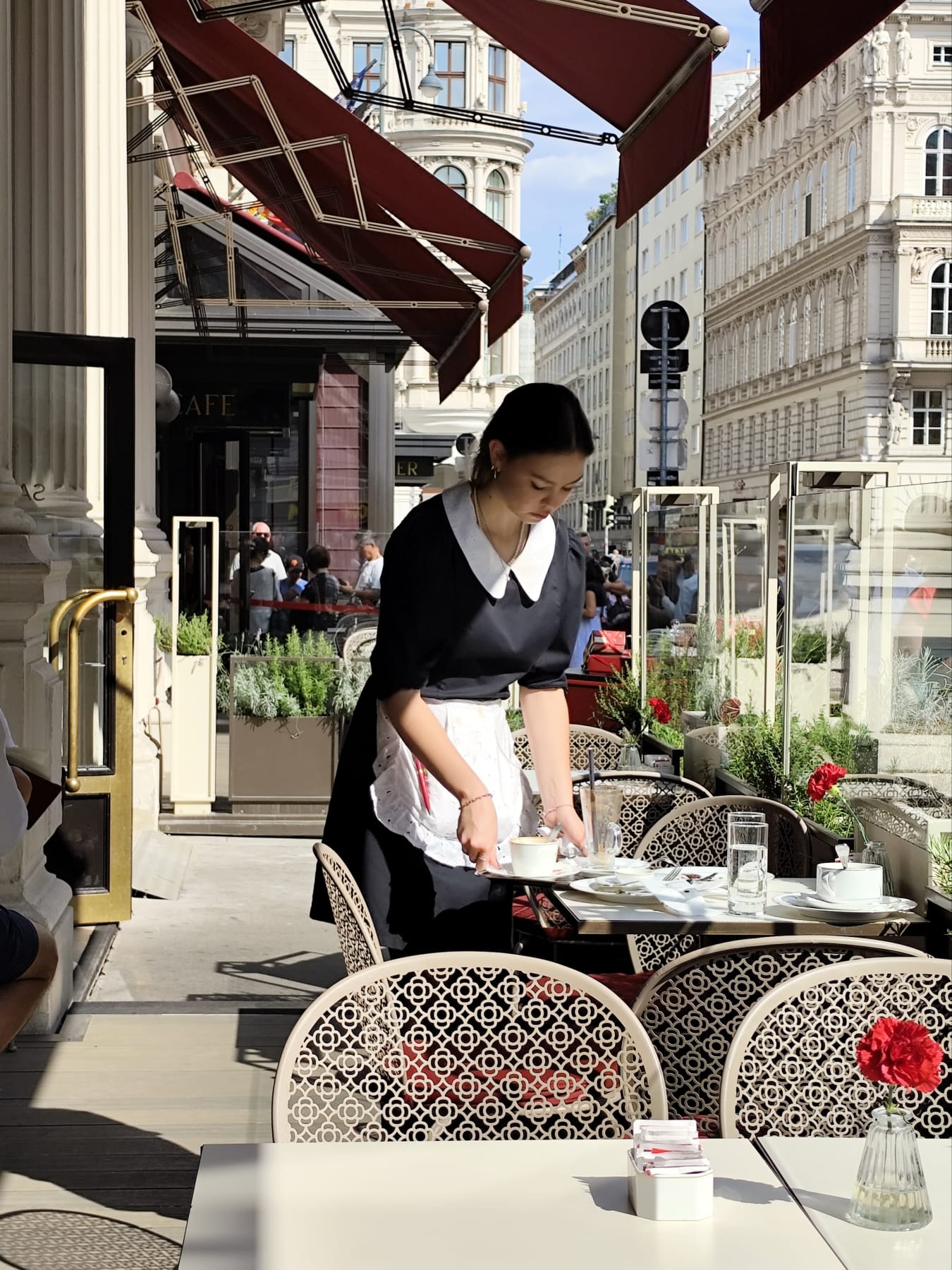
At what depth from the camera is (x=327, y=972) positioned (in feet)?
22.0

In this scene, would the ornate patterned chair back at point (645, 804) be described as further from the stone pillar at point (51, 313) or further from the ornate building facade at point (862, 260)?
the ornate building facade at point (862, 260)

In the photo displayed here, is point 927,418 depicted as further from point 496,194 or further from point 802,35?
point 802,35

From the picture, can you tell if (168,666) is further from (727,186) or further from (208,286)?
(727,186)

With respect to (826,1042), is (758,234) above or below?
above

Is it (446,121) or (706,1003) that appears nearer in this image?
(706,1003)

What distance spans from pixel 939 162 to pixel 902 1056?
69.9 meters

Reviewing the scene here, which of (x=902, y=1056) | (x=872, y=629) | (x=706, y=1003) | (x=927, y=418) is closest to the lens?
(x=902, y=1056)

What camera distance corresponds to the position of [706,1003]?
10.7ft

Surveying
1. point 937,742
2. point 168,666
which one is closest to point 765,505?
point 937,742

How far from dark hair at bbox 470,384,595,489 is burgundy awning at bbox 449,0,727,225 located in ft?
7.79

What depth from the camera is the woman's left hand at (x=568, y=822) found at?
397 centimetres

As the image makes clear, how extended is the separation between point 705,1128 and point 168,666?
7800mm

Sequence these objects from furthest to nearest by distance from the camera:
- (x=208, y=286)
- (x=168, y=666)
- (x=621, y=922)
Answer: (x=208, y=286)
(x=168, y=666)
(x=621, y=922)

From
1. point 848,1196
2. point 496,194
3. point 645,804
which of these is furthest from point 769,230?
point 848,1196
